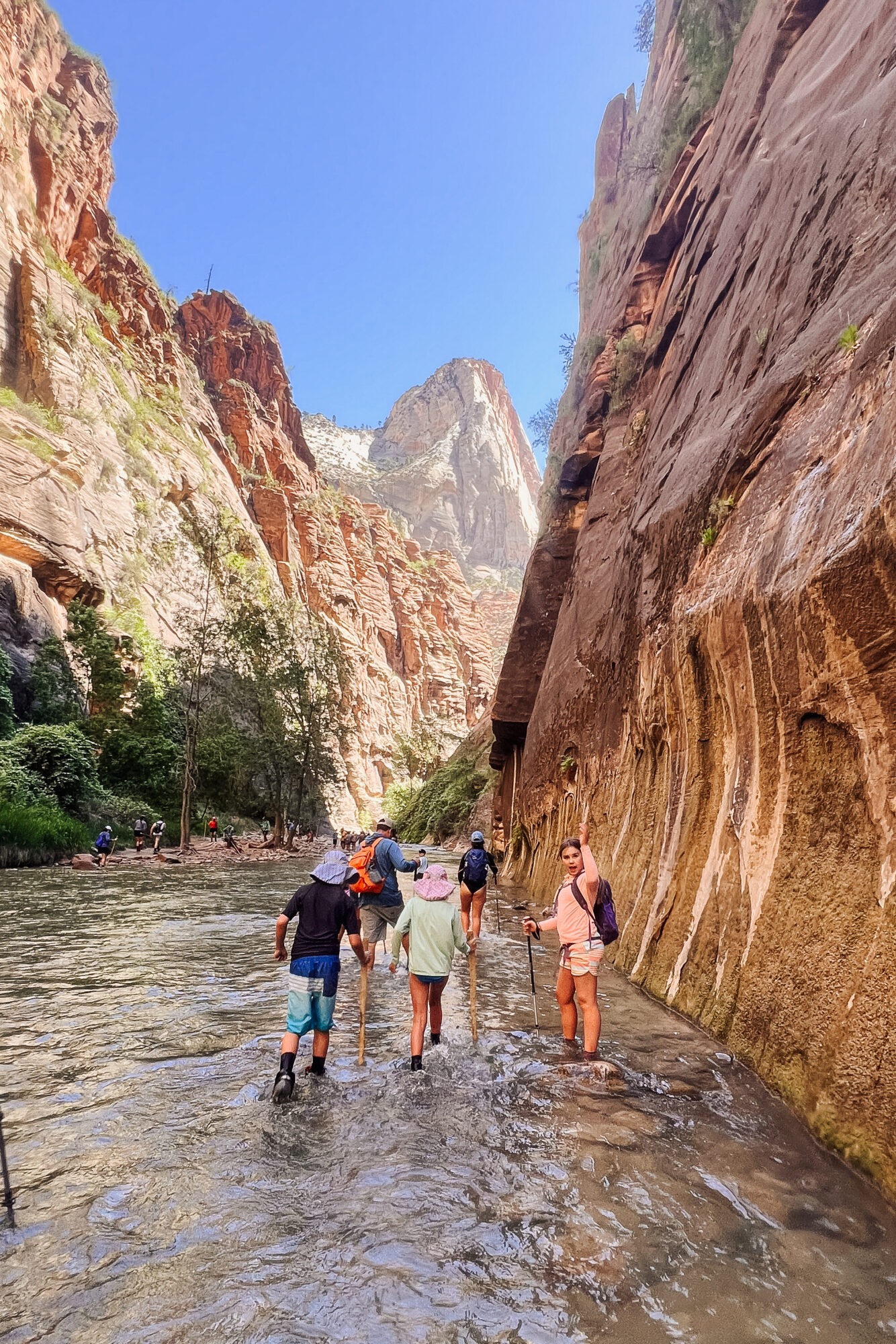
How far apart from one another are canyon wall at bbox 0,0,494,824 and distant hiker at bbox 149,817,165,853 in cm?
777

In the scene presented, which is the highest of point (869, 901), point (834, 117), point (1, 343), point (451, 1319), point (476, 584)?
point (476, 584)

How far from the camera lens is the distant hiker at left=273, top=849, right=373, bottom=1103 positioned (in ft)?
18.0

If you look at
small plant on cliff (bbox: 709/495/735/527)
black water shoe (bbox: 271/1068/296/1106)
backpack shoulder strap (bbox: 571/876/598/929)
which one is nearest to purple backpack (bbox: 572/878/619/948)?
backpack shoulder strap (bbox: 571/876/598/929)

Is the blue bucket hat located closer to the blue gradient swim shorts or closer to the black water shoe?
the blue gradient swim shorts

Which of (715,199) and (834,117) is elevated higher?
(715,199)

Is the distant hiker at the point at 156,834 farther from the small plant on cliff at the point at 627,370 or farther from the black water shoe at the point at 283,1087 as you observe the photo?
the black water shoe at the point at 283,1087

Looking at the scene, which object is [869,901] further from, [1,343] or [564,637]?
[1,343]

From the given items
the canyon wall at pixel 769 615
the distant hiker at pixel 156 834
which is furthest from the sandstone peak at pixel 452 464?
the canyon wall at pixel 769 615

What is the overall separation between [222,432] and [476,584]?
80639mm

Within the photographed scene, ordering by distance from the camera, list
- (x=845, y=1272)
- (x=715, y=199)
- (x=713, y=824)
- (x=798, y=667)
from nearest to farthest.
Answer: (x=845, y=1272) → (x=798, y=667) → (x=713, y=824) → (x=715, y=199)

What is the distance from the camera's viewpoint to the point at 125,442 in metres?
48.2

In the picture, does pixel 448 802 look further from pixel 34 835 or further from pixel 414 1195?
pixel 414 1195

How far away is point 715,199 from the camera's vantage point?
48.1 feet

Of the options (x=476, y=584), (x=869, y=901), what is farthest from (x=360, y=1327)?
(x=476, y=584)
